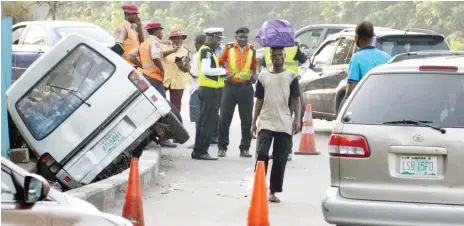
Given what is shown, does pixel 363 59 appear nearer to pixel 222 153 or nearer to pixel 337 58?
pixel 222 153

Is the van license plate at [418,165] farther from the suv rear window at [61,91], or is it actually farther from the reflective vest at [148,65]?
the reflective vest at [148,65]

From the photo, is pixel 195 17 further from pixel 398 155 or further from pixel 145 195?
pixel 398 155

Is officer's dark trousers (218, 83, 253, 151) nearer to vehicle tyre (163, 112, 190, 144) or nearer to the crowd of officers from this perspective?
the crowd of officers

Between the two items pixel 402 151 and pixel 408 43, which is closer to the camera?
pixel 402 151

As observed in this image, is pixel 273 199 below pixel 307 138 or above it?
above

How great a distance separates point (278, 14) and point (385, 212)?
128ft

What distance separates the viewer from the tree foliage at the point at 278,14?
Result: 40.7m

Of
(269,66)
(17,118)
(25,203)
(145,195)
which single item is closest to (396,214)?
(25,203)

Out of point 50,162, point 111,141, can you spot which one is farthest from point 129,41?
point 50,162

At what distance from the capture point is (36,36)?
834 inches

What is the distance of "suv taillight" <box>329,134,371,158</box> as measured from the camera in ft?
27.5

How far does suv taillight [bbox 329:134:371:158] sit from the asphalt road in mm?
1810

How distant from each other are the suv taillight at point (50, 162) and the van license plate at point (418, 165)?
4.72 m

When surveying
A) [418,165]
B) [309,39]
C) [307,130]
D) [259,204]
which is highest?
[418,165]
